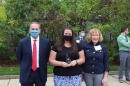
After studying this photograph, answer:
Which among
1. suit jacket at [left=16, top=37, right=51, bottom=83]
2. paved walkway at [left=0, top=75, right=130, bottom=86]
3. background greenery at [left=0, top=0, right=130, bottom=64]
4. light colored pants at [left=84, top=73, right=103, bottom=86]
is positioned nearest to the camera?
suit jacket at [left=16, top=37, right=51, bottom=83]

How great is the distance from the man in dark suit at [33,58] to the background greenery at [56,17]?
577 centimetres

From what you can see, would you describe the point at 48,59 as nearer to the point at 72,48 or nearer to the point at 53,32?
the point at 72,48

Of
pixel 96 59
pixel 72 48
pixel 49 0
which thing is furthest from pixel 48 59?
pixel 49 0

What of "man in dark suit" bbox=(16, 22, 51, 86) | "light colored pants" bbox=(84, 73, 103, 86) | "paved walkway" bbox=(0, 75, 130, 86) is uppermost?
"man in dark suit" bbox=(16, 22, 51, 86)

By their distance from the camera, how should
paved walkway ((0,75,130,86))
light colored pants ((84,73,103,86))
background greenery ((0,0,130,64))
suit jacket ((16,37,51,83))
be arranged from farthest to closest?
background greenery ((0,0,130,64))
paved walkway ((0,75,130,86))
light colored pants ((84,73,103,86))
suit jacket ((16,37,51,83))

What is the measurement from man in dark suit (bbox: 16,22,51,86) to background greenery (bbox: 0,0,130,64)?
18.9 ft

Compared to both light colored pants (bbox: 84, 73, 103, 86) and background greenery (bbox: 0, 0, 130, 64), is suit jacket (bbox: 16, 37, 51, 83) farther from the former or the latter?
background greenery (bbox: 0, 0, 130, 64)

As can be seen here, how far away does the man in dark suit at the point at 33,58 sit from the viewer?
454 cm

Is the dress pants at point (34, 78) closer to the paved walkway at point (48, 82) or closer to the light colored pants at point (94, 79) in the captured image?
the light colored pants at point (94, 79)

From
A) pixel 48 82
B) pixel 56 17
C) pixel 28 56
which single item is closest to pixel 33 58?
pixel 28 56

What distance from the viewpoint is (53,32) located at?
1094cm

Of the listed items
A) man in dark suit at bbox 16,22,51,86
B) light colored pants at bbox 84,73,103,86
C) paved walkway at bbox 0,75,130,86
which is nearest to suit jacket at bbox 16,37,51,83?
man in dark suit at bbox 16,22,51,86

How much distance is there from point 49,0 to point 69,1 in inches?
48.8

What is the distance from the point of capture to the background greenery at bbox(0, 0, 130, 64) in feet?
34.1
